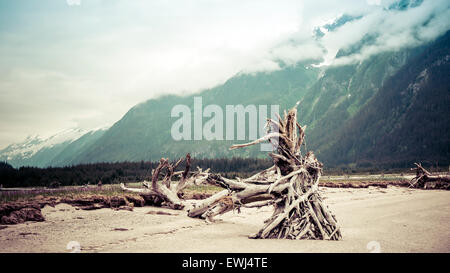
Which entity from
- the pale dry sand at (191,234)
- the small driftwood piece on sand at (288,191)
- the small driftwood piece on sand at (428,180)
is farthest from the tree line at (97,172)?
the small driftwood piece on sand at (288,191)

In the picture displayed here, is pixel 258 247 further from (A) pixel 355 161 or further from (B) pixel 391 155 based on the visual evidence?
(A) pixel 355 161

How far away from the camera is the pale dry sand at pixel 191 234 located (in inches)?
327

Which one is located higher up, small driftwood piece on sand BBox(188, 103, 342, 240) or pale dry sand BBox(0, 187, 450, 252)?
small driftwood piece on sand BBox(188, 103, 342, 240)

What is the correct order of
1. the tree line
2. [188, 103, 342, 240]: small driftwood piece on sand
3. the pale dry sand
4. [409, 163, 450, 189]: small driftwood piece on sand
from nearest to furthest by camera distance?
the pale dry sand → [188, 103, 342, 240]: small driftwood piece on sand → [409, 163, 450, 189]: small driftwood piece on sand → the tree line

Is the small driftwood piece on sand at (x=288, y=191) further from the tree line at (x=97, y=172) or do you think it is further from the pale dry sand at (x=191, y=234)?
the tree line at (x=97, y=172)

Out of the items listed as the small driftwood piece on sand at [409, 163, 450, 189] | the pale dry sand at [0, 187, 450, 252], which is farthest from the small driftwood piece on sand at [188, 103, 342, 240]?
the small driftwood piece on sand at [409, 163, 450, 189]

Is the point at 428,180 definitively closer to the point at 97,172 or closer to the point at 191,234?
the point at 191,234

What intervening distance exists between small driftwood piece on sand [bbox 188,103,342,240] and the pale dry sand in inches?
24.2

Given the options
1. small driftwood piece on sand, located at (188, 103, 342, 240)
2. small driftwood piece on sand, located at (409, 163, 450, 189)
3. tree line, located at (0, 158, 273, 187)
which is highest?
small driftwood piece on sand, located at (188, 103, 342, 240)

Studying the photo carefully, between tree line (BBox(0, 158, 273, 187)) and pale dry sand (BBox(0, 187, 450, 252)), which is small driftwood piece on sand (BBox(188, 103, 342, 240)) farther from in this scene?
tree line (BBox(0, 158, 273, 187))

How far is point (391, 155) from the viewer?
163 m

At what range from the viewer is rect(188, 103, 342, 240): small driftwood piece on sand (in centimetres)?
984

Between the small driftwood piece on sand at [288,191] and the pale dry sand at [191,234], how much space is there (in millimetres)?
616

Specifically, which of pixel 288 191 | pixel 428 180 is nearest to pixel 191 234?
pixel 288 191
